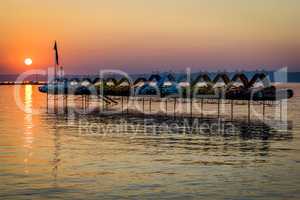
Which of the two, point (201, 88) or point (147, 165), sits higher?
point (201, 88)

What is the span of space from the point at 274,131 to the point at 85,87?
1546 inches

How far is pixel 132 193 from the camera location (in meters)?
16.5

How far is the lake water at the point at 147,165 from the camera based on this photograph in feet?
55.3

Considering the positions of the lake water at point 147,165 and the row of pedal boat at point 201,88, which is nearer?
the lake water at point 147,165

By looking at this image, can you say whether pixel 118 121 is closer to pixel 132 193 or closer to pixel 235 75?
pixel 235 75

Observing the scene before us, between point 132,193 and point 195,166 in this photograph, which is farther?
point 195,166

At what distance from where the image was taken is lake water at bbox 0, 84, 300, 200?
55.3 ft

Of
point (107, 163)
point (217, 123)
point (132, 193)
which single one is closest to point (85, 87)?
point (217, 123)

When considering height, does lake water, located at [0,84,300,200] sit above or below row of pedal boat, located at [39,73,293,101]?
below

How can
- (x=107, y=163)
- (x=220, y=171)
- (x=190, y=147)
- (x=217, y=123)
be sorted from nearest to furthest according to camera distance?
(x=220, y=171), (x=107, y=163), (x=190, y=147), (x=217, y=123)

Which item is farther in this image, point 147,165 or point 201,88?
point 201,88

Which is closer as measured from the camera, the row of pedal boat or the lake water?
the lake water

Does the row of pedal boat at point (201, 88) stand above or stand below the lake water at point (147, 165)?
above

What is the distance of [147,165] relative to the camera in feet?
71.1
